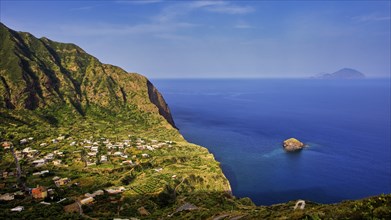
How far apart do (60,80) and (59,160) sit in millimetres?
88448

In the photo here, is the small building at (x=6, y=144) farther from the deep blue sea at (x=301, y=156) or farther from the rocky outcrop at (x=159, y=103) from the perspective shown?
the rocky outcrop at (x=159, y=103)

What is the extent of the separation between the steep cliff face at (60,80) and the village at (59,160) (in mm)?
44830

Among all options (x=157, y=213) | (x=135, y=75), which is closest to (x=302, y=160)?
(x=157, y=213)

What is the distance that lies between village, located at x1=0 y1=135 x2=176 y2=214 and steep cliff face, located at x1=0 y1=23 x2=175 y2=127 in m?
44.8

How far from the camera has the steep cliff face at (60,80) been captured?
134m

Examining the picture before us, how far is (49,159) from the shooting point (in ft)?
270

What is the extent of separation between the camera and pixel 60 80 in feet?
518

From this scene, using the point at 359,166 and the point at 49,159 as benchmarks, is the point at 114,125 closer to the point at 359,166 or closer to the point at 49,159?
the point at 49,159

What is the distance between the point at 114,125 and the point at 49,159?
52.3 meters

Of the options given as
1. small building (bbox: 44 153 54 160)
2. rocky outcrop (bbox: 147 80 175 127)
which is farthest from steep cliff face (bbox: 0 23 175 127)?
small building (bbox: 44 153 54 160)

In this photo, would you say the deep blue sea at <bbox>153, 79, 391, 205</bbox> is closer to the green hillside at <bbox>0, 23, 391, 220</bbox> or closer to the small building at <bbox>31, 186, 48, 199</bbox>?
the green hillside at <bbox>0, 23, 391, 220</bbox>

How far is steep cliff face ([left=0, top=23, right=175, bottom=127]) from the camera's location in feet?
439

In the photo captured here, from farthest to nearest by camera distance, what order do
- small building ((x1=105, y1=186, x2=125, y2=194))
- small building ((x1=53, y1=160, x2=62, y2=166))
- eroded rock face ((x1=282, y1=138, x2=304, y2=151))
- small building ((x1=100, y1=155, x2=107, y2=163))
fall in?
eroded rock face ((x1=282, y1=138, x2=304, y2=151)) → small building ((x1=100, y1=155, x2=107, y2=163)) → small building ((x1=53, y1=160, x2=62, y2=166)) → small building ((x1=105, y1=186, x2=125, y2=194))

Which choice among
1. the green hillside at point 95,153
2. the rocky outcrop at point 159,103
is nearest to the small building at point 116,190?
the green hillside at point 95,153
